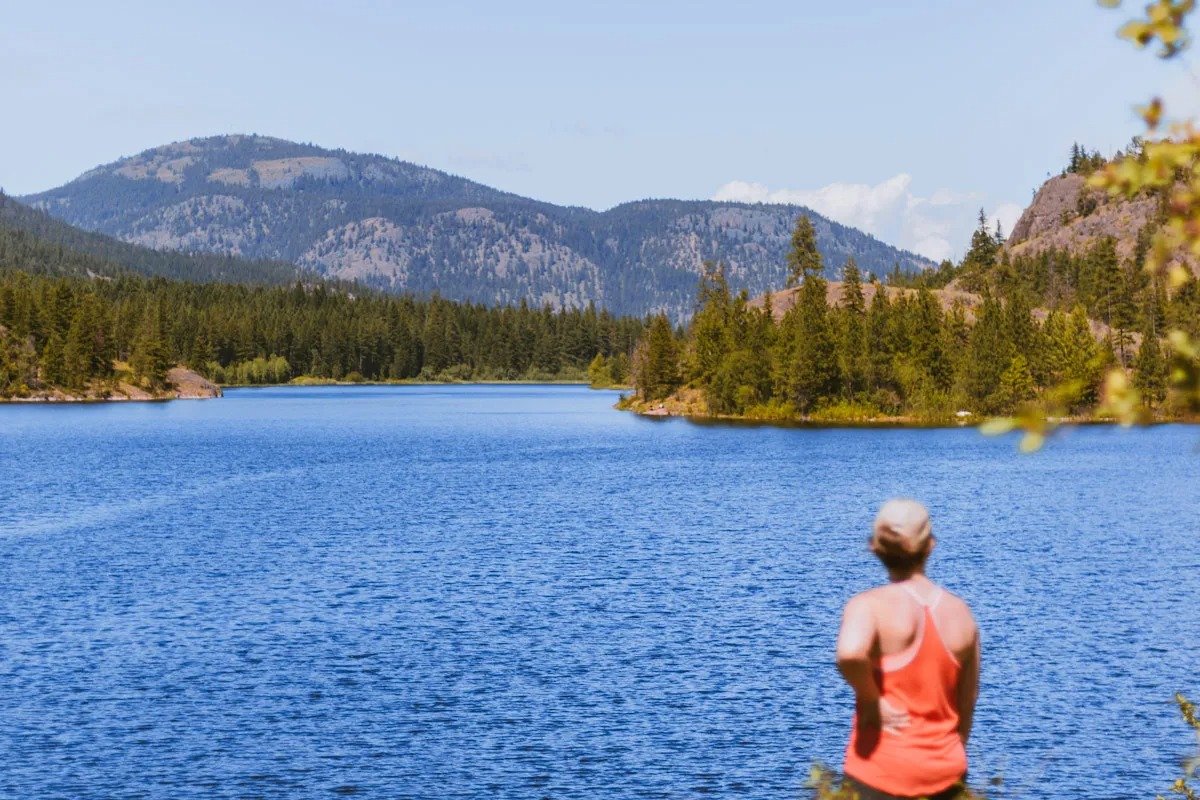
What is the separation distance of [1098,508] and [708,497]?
22.4m

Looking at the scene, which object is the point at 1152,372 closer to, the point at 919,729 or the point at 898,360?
the point at 898,360

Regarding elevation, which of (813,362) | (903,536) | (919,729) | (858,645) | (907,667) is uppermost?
(813,362)

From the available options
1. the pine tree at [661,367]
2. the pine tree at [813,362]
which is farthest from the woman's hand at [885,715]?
the pine tree at [661,367]

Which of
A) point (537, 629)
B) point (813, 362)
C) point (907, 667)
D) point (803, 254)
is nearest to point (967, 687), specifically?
point (907, 667)

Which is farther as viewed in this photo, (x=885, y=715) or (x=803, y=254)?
(x=803, y=254)

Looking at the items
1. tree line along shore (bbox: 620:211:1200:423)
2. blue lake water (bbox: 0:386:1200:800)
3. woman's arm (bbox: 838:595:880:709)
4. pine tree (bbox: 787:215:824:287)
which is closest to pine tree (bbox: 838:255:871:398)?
tree line along shore (bbox: 620:211:1200:423)

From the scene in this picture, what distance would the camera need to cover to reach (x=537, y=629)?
3809 cm

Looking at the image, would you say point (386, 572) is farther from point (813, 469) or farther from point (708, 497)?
point (813, 469)

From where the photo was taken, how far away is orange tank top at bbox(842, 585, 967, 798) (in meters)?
8.73

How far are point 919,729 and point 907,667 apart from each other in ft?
1.57

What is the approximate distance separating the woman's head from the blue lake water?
12.0 ft

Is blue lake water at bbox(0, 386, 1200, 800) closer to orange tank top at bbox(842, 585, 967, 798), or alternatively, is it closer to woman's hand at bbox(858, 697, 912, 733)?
orange tank top at bbox(842, 585, 967, 798)

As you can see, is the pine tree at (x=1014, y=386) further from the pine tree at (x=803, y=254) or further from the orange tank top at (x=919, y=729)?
the orange tank top at (x=919, y=729)

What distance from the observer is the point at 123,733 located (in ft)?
91.0
